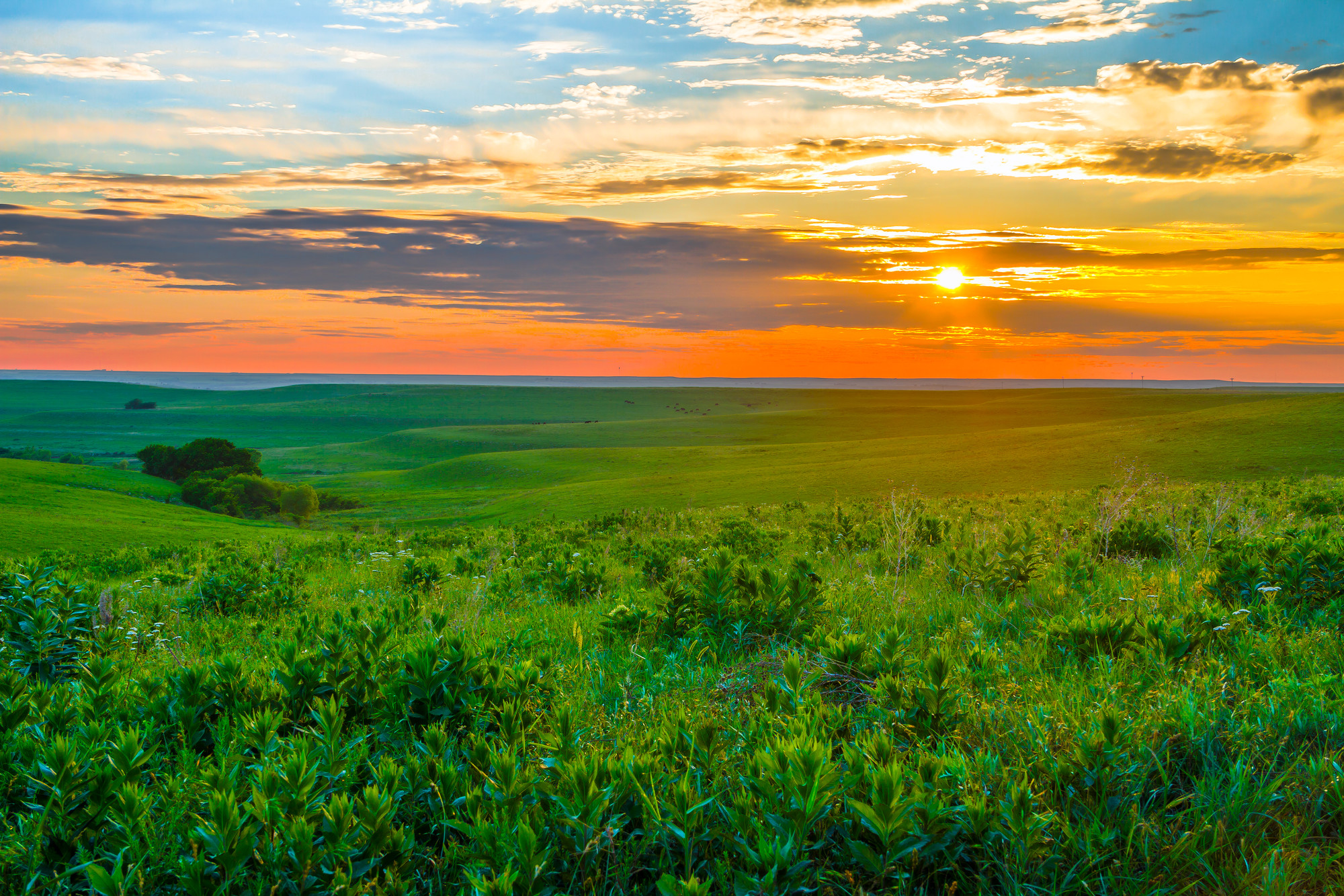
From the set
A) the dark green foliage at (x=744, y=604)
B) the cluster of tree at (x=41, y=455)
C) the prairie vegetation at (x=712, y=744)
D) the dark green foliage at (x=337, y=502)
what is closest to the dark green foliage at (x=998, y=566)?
the prairie vegetation at (x=712, y=744)

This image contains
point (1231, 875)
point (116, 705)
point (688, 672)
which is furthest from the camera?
point (688, 672)

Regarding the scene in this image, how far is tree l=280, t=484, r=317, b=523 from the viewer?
65500mm

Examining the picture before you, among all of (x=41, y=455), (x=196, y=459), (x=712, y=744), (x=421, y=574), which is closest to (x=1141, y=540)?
(x=712, y=744)

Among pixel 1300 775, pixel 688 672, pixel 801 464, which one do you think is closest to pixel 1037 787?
pixel 1300 775

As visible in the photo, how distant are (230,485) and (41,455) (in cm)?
5630

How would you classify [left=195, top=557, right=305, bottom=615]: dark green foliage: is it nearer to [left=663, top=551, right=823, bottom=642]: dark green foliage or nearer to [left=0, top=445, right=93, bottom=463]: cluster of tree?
[left=663, top=551, right=823, bottom=642]: dark green foliage

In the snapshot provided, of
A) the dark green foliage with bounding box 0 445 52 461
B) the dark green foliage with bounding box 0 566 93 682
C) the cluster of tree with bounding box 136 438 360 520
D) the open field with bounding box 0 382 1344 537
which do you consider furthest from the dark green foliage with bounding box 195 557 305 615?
the dark green foliage with bounding box 0 445 52 461

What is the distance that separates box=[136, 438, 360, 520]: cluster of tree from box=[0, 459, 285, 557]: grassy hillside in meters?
8.50

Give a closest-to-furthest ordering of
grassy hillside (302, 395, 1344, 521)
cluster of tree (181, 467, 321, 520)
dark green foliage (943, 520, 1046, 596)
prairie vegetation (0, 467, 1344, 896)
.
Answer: prairie vegetation (0, 467, 1344, 896)
dark green foliage (943, 520, 1046, 596)
grassy hillside (302, 395, 1344, 521)
cluster of tree (181, 467, 321, 520)

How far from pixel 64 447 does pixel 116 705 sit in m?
166

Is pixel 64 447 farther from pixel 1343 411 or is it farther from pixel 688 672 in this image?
pixel 1343 411

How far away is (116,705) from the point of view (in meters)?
3.95

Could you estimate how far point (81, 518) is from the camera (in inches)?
1490

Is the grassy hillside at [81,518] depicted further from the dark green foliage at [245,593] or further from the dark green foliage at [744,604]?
the dark green foliage at [744,604]
